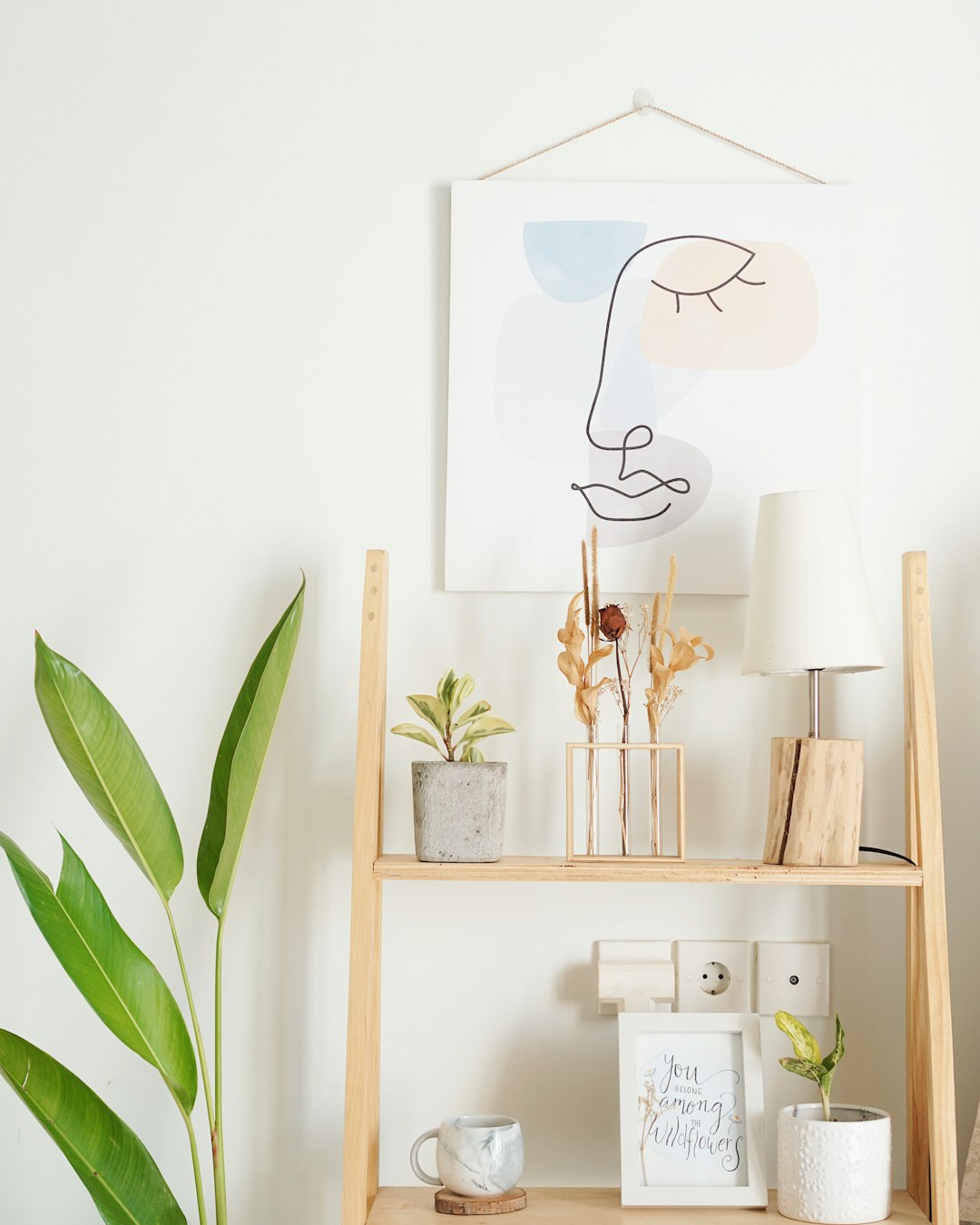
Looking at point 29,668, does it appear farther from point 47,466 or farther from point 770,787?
point 770,787

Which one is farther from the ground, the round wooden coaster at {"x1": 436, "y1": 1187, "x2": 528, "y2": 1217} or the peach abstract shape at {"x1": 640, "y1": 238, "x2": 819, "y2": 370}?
the peach abstract shape at {"x1": 640, "y1": 238, "x2": 819, "y2": 370}

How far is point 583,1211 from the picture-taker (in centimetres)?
121

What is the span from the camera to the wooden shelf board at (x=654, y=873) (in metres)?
1.18

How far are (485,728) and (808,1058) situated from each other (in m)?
0.47

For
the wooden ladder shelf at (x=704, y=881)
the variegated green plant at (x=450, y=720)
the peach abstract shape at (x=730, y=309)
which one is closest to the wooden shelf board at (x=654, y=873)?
the wooden ladder shelf at (x=704, y=881)

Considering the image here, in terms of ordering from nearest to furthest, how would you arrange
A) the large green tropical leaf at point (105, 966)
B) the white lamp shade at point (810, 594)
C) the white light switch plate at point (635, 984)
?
the large green tropical leaf at point (105, 966) → the white lamp shade at point (810, 594) → the white light switch plate at point (635, 984)

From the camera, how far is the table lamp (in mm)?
1208

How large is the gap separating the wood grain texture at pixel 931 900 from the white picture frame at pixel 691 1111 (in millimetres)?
174

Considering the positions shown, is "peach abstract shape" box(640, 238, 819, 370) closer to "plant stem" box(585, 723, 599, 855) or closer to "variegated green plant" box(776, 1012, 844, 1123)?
"plant stem" box(585, 723, 599, 855)

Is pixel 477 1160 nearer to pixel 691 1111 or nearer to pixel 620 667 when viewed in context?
pixel 691 1111

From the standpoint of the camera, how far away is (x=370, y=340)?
1.44 metres

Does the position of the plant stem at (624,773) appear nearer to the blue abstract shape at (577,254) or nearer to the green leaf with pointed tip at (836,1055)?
the green leaf with pointed tip at (836,1055)

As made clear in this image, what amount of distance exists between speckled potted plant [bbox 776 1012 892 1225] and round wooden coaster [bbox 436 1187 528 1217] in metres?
0.28

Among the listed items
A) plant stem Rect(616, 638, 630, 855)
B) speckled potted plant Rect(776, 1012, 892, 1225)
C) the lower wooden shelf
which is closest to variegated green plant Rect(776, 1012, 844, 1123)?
speckled potted plant Rect(776, 1012, 892, 1225)
